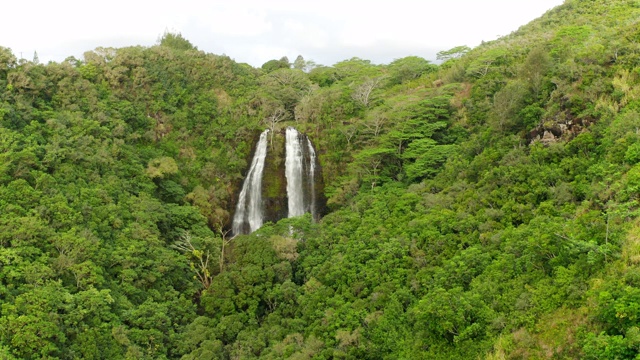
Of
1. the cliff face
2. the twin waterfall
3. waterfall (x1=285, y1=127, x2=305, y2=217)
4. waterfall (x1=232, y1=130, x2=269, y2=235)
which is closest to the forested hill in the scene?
waterfall (x1=232, y1=130, x2=269, y2=235)

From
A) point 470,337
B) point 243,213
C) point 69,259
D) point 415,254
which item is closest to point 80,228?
point 69,259

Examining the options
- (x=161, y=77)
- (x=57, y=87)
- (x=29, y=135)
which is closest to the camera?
(x=29, y=135)

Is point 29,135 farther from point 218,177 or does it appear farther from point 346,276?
point 346,276

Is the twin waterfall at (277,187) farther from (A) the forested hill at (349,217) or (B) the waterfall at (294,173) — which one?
(A) the forested hill at (349,217)

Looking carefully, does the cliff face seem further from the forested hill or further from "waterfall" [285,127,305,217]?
the forested hill

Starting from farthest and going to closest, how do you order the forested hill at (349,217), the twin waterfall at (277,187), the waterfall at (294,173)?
the waterfall at (294,173) < the twin waterfall at (277,187) < the forested hill at (349,217)

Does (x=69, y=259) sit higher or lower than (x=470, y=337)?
higher

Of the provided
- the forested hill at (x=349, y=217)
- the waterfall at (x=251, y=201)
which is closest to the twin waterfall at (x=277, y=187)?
the waterfall at (x=251, y=201)
